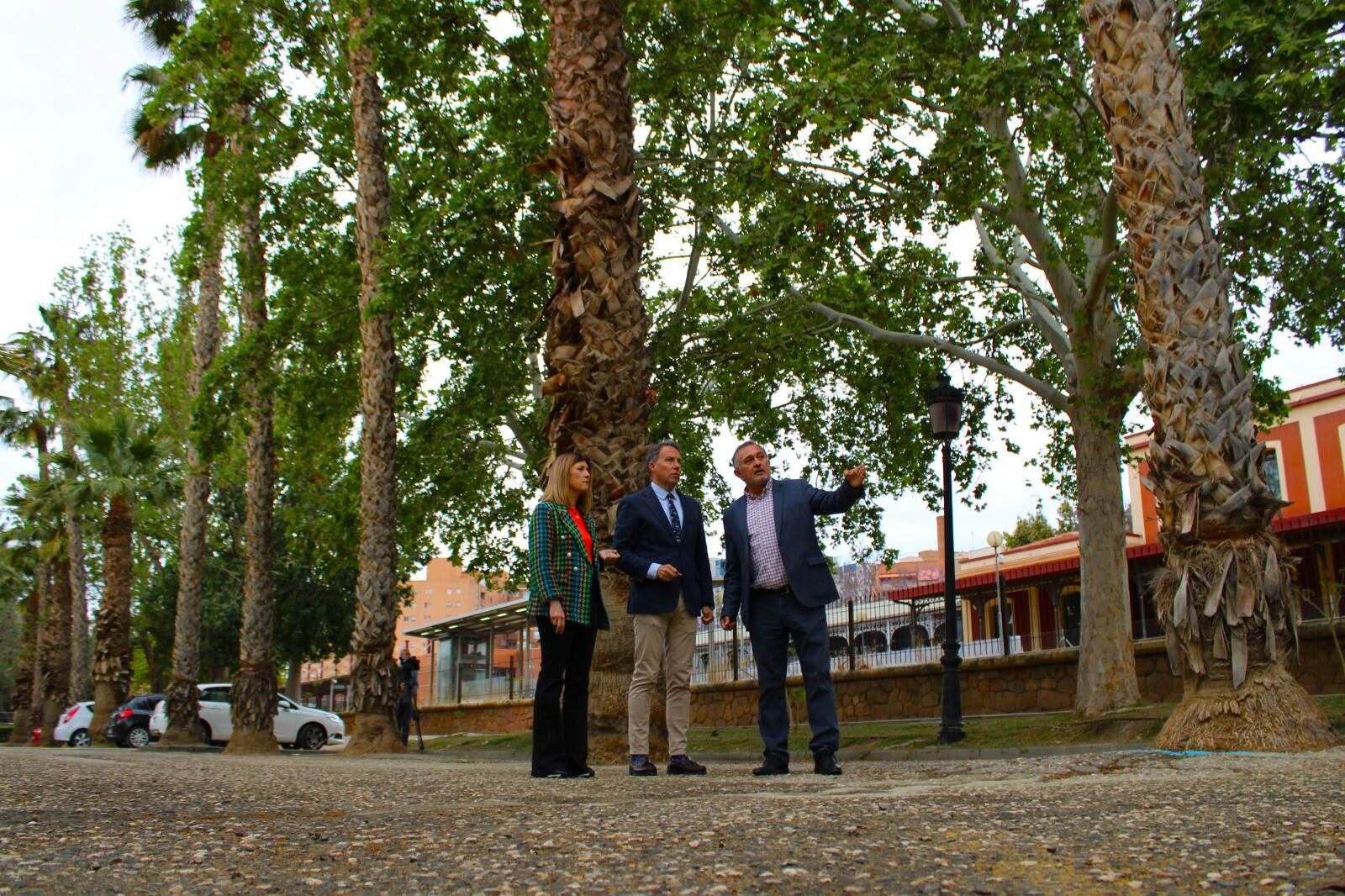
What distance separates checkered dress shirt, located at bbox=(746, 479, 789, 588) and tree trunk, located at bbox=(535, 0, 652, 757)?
1.95 meters

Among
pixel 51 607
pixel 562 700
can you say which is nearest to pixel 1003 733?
pixel 562 700

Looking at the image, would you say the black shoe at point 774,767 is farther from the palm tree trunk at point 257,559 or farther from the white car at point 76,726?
the white car at point 76,726

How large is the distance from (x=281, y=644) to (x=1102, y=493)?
31.5 metres

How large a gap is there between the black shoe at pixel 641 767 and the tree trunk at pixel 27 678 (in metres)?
27.9

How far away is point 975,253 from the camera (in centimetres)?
1731

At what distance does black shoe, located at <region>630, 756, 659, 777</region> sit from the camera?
256 inches

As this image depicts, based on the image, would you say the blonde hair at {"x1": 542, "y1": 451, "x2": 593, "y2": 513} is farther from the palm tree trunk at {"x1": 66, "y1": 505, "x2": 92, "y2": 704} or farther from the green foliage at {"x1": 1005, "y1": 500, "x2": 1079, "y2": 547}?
the green foliage at {"x1": 1005, "y1": 500, "x2": 1079, "y2": 547}

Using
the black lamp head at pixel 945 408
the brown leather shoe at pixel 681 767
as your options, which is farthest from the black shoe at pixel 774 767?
the black lamp head at pixel 945 408

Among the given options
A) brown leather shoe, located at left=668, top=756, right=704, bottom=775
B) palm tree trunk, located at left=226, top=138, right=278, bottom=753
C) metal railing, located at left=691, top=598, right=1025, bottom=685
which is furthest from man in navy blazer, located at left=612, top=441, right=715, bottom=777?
palm tree trunk, located at left=226, top=138, right=278, bottom=753

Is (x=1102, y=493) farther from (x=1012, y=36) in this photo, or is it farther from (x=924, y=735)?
(x=1012, y=36)

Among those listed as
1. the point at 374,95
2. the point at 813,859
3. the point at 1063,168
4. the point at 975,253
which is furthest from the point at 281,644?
the point at 813,859

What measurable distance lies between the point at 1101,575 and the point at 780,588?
9.18 m

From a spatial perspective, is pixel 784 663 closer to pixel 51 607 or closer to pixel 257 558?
pixel 257 558

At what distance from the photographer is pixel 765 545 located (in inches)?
263
